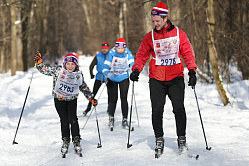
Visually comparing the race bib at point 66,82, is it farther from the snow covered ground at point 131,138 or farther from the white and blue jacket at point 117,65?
the white and blue jacket at point 117,65

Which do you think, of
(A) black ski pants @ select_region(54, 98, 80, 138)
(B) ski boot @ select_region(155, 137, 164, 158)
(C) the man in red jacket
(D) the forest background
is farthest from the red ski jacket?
(D) the forest background

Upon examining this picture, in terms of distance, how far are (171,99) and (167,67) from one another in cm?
46

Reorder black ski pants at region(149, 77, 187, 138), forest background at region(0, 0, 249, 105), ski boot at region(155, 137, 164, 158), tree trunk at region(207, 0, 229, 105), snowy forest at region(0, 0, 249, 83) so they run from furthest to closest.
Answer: snowy forest at region(0, 0, 249, 83), forest background at region(0, 0, 249, 105), tree trunk at region(207, 0, 229, 105), black ski pants at region(149, 77, 187, 138), ski boot at region(155, 137, 164, 158)

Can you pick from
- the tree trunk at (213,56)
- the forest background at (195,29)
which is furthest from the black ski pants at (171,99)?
the tree trunk at (213,56)

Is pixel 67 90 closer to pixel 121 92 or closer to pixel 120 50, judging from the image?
pixel 121 92

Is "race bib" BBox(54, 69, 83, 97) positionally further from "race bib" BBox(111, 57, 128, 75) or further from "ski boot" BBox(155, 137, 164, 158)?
"race bib" BBox(111, 57, 128, 75)

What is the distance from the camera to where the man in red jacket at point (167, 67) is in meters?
4.25

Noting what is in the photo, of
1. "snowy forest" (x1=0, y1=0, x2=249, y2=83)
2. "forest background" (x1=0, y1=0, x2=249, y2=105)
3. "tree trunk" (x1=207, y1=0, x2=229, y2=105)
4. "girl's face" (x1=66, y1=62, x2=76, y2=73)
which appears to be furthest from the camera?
"snowy forest" (x1=0, y1=0, x2=249, y2=83)

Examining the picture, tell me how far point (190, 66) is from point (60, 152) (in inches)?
96.8

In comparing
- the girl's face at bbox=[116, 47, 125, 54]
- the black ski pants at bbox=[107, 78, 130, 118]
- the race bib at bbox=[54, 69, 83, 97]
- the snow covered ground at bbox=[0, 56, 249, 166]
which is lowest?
the snow covered ground at bbox=[0, 56, 249, 166]

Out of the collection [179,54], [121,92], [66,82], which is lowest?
[121,92]

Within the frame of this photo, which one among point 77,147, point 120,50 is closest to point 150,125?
point 120,50

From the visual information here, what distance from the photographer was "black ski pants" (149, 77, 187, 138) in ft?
14.2

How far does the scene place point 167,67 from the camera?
433cm
